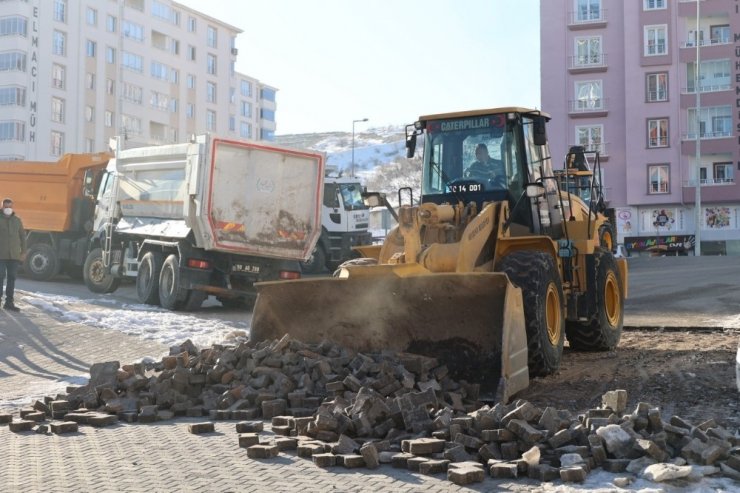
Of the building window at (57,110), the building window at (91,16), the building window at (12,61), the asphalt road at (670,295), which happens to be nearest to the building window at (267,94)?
the building window at (91,16)

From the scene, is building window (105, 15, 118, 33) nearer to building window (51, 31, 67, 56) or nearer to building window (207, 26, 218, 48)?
building window (51, 31, 67, 56)

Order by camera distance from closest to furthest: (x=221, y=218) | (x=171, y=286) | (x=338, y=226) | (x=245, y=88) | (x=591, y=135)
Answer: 1. (x=221, y=218)
2. (x=171, y=286)
3. (x=338, y=226)
4. (x=591, y=135)
5. (x=245, y=88)

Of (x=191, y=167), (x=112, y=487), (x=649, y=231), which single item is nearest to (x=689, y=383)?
(x=112, y=487)

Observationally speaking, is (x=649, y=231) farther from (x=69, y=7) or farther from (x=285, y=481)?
(x=285, y=481)

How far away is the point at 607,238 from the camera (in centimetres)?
1313

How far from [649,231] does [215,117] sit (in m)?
42.7

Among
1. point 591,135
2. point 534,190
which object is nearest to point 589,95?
point 591,135

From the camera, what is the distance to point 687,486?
5500mm

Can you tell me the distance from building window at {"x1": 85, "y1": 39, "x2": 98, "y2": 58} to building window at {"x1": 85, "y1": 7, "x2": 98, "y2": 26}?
1307 millimetres

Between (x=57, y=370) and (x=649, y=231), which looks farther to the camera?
(x=649, y=231)

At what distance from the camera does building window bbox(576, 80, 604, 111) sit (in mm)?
53812

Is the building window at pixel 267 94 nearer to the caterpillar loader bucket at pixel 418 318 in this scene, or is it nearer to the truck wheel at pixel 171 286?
the truck wheel at pixel 171 286

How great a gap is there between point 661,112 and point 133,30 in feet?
131

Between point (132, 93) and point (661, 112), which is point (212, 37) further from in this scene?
point (661, 112)
